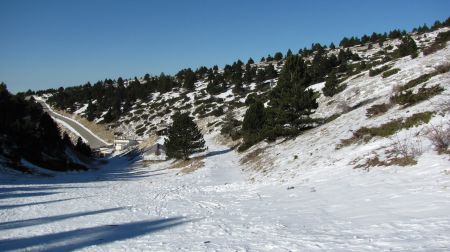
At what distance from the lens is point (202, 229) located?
10852mm

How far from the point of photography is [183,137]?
4450cm

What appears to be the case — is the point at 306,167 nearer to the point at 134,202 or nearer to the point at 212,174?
the point at 134,202

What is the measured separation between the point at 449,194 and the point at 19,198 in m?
19.5

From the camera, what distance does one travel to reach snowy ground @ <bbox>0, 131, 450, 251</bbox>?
8.10 m

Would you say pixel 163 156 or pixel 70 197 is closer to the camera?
pixel 70 197

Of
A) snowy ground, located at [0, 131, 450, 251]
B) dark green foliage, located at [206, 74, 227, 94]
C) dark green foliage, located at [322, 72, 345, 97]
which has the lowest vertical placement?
snowy ground, located at [0, 131, 450, 251]

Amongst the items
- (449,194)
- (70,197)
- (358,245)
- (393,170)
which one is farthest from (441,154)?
(70,197)

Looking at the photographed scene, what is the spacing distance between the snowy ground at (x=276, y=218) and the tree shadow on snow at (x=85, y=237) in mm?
27

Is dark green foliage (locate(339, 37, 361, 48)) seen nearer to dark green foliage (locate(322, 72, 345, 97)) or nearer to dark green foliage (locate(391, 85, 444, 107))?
dark green foliage (locate(322, 72, 345, 97))

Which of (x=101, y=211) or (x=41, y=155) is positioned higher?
(x=41, y=155)

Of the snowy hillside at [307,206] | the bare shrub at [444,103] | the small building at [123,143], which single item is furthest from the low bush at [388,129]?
the small building at [123,143]

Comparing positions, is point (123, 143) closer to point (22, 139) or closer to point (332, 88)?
point (22, 139)

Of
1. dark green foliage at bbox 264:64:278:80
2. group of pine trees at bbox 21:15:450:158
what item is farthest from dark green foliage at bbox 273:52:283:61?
dark green foliage at bbox 264:64:278:80

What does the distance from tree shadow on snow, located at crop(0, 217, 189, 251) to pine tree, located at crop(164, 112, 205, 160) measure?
3168 centimetres
